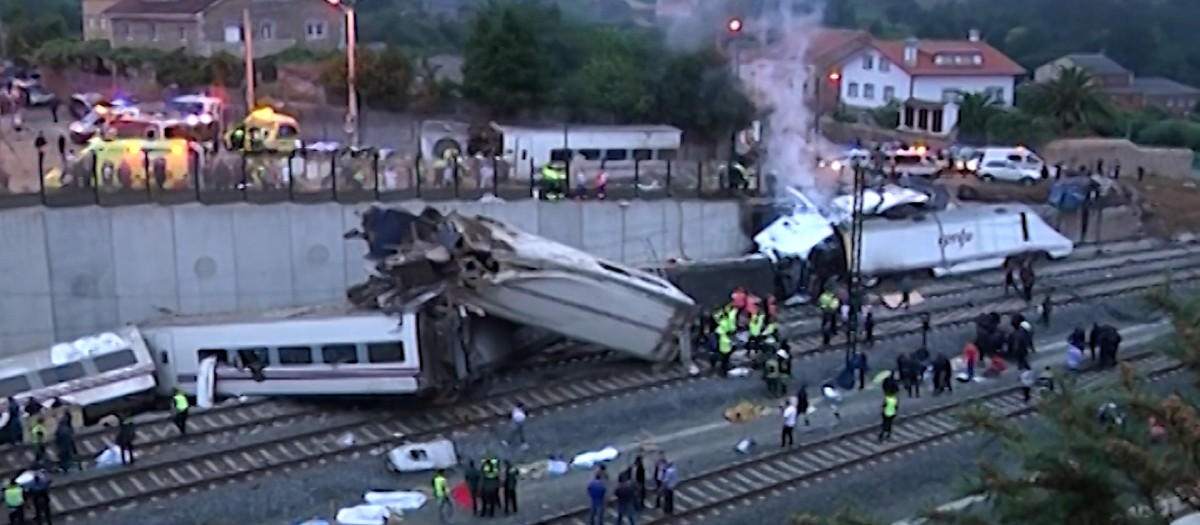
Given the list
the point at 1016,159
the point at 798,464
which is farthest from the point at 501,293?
the point at 1016,159

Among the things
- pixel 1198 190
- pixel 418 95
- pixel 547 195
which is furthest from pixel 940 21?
pixel 547 195

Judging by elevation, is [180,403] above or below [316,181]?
below

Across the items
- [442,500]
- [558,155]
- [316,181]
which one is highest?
[558,155]

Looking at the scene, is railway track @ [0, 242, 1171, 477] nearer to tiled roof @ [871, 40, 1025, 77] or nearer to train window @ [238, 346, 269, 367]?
train window @ [238, 346, 269, 367]

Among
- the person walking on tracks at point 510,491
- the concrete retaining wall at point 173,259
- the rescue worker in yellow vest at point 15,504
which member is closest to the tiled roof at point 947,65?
the concrete retaining wall at point 173,259

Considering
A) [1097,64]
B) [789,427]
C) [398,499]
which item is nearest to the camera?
[398,499]

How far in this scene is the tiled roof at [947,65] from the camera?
200ft

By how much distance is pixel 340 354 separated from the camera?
71.2ft

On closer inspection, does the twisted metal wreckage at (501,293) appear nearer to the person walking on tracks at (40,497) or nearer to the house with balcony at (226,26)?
the person walking on tracks at (40,497)

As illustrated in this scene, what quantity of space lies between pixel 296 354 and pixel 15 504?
19.5ft

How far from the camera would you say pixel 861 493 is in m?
18.3

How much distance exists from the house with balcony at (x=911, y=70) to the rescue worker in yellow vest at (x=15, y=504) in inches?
1807

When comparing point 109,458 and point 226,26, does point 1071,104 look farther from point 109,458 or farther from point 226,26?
point 109,458

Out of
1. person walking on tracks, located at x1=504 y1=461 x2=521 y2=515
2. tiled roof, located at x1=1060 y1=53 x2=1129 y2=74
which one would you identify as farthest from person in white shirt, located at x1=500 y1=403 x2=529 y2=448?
tiled roof, located at x1=1060 y1=53 x2=1129 y2=74
